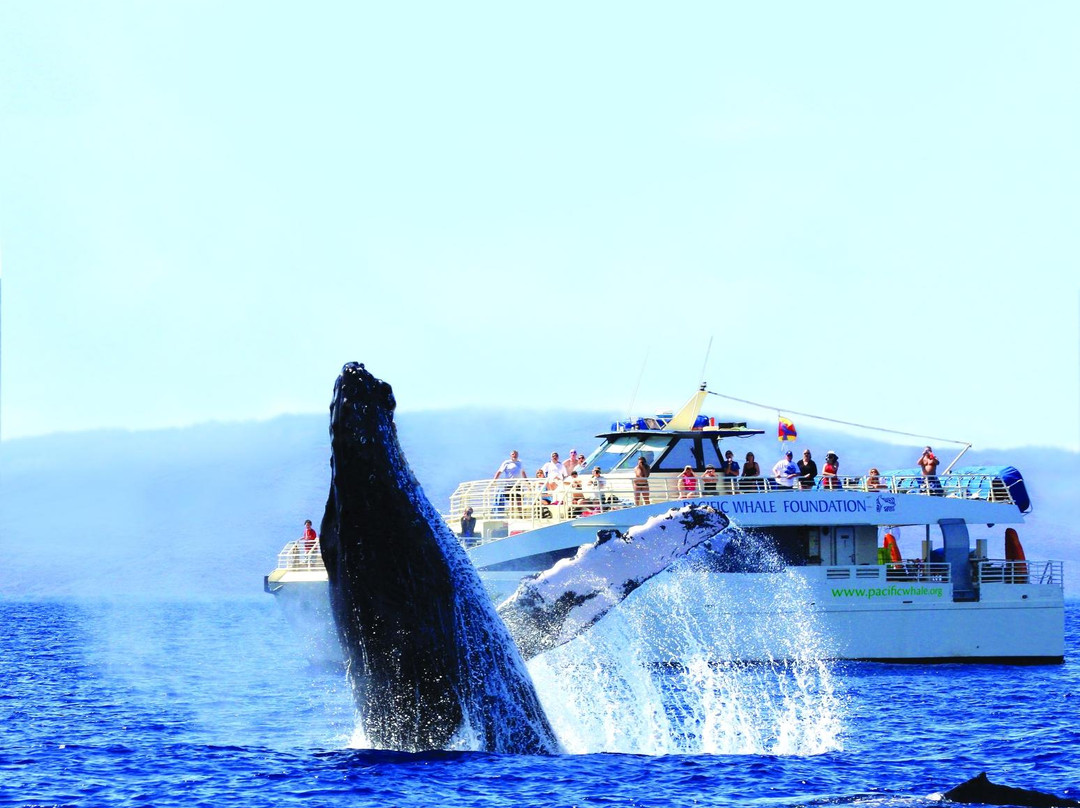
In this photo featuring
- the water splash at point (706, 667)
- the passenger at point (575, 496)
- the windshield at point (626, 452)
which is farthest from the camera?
the windshield at point (626, 452)

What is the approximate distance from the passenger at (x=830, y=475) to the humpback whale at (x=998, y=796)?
1802 cm

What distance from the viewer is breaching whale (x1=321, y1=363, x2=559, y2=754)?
925 centimetres

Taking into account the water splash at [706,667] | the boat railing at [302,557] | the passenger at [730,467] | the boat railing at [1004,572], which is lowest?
the water splash at [706,667]

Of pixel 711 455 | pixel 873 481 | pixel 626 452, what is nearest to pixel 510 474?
pixel 626 452

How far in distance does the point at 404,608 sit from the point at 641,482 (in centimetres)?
2110

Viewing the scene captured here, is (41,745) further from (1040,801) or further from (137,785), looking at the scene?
(1040,801)

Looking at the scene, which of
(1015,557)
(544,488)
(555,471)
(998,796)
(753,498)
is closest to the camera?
(998,796)

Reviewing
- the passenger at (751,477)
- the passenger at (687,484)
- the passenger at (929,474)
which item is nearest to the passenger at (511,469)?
the passenger at (687,484)

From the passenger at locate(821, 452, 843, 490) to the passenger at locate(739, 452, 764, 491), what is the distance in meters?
1.35

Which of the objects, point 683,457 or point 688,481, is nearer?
point 688,481

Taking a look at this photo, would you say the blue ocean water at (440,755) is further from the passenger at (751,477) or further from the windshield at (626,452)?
the windshield at (626,452)

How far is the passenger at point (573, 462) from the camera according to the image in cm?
3202

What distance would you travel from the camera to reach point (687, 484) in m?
30.3

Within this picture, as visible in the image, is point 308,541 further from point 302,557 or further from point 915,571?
point 915,571
